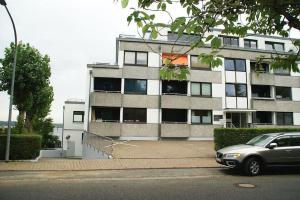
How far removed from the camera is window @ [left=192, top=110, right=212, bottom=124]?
1240 inches

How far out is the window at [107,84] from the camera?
3012cm

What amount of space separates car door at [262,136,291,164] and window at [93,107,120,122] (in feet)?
63.4

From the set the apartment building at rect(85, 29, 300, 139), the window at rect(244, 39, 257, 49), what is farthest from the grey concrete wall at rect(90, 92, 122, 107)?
the window at rect(244, 39, 257, 49)

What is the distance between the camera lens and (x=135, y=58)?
31.0m

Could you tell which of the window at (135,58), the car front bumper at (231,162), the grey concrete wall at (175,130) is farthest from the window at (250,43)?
the car front bumper at (231,162)

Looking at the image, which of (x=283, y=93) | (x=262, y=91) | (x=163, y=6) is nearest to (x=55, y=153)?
(x=262, y=91)

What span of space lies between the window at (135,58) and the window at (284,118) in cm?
1617

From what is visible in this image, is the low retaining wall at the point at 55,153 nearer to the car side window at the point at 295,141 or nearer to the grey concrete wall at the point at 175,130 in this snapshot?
the grey concrete wall at the point at 175,130

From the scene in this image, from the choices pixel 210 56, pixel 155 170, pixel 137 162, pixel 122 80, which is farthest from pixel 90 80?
pixel 210 56

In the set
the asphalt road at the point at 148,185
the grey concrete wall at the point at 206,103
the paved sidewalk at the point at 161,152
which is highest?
the grey concrete wall at the point at 206,103

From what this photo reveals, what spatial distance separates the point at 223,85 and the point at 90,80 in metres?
13.9

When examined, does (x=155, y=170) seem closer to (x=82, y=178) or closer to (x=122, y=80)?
(x=82, y=178)

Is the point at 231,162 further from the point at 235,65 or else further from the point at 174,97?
the point at 235,65

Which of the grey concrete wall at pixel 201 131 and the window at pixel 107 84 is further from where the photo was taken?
the grey concrete wall at pixel 201 131
